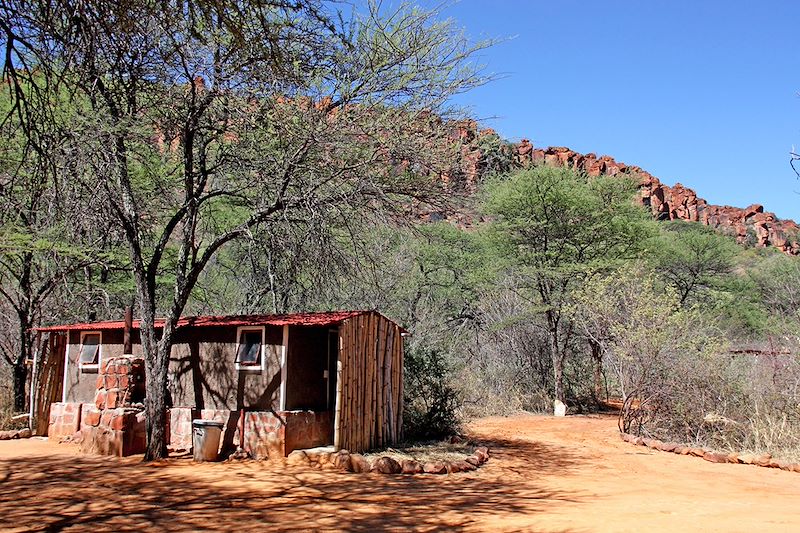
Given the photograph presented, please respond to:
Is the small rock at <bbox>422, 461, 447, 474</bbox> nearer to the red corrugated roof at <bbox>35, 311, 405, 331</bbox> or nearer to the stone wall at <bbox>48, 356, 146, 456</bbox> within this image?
the red corrugated roof at <bbox>35, 311, 405, 331</bbox>

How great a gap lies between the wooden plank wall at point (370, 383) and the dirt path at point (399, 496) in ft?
4.28

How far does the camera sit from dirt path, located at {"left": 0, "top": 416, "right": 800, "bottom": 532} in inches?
270

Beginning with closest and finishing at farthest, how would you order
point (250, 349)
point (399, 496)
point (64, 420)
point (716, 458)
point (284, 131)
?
point (399, 496), point (284, 131), point (250, 349), point (716, 458), point (64, 420)

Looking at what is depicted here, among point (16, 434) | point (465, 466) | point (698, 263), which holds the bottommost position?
point (465, 466)

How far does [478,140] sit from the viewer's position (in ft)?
37.9

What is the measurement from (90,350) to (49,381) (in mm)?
1423

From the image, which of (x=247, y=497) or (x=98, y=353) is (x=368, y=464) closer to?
(x=247, y=497)

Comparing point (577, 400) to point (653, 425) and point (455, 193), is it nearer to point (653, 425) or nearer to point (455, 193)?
point (653, 425)

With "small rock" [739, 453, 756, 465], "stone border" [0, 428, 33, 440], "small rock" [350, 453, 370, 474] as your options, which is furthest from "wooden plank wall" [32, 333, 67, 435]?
"small rock" [739, 453, 756, 465]

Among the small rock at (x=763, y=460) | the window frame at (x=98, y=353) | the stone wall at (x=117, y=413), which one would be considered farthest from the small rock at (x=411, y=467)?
the window frame at (x=98, y=353)

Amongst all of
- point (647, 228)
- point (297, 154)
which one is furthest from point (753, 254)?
point (297, 154)

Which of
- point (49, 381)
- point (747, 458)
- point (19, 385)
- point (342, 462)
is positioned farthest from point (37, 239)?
point (747, 458)

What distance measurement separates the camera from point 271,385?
11422 millimetres

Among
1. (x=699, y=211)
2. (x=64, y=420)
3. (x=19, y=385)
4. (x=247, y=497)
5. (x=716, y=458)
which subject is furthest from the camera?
(x=699, y=211)
